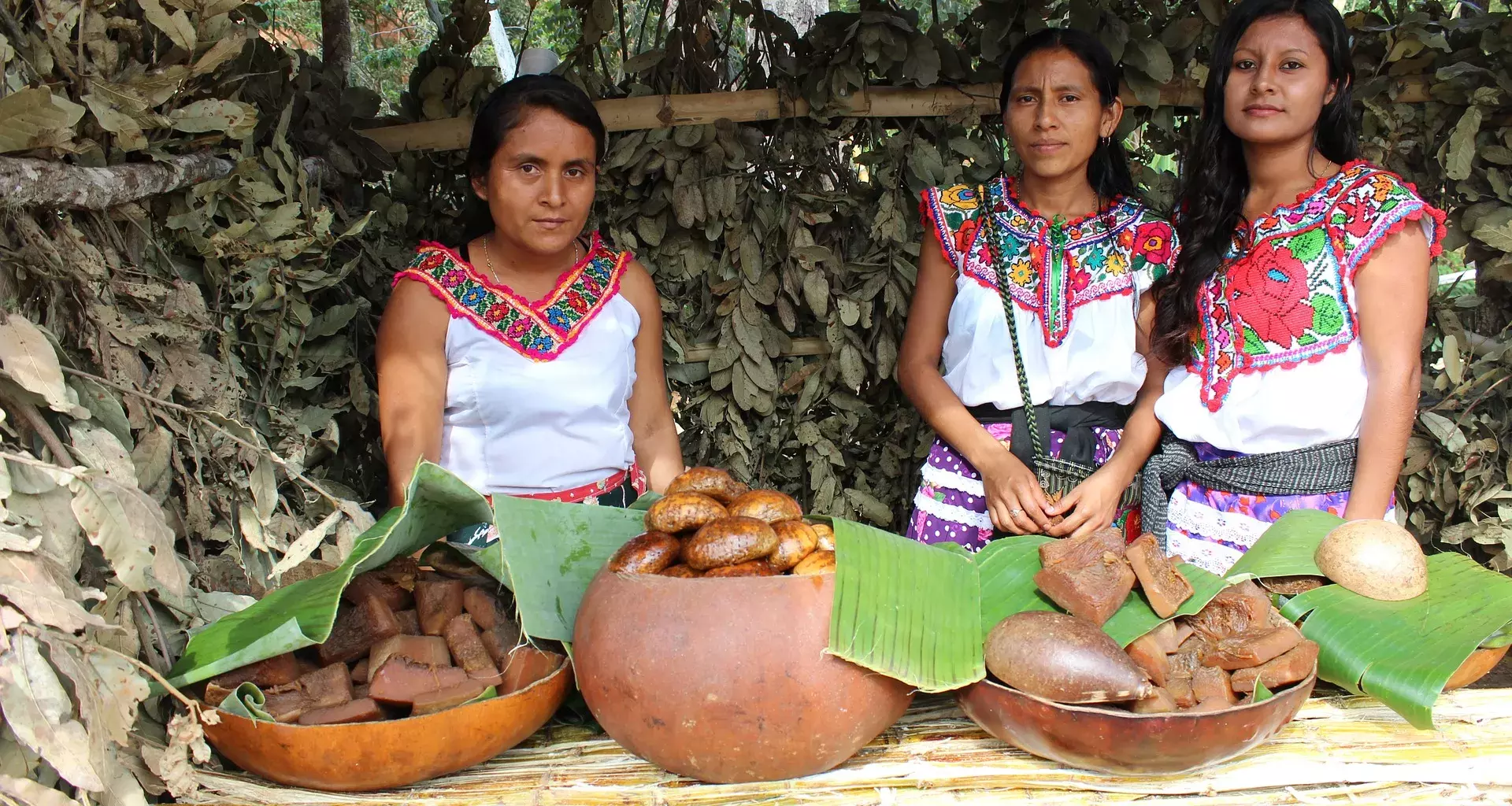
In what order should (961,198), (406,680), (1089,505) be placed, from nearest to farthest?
(406,680), (1089,505), (961,198)

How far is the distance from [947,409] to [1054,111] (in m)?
0.64

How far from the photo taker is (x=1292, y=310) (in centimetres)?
201

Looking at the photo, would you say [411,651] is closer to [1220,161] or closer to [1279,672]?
[1279,672]

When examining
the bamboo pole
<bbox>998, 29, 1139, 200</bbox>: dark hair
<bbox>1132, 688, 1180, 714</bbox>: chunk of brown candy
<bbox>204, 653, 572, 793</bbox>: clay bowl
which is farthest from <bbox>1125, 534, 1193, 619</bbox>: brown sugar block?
the bamboo pole

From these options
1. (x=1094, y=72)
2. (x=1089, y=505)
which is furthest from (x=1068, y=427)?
(x=1094, y=72)

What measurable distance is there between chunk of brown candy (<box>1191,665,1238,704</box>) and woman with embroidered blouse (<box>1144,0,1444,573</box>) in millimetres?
948

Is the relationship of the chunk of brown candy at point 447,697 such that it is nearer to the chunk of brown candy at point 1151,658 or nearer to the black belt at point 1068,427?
the chunk of brown candy at point 1151,658

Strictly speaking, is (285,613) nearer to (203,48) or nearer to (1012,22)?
(203,48)

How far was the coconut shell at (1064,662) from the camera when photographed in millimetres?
1113

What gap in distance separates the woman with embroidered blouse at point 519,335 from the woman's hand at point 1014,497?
794 mm

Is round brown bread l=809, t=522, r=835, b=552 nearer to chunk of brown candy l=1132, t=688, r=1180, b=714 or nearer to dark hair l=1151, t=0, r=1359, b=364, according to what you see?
chunk of brown candy l=1132, t=688, r=1180, b=714

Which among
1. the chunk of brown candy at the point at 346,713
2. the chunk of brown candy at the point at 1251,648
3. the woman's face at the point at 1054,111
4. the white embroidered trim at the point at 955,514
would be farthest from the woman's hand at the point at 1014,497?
the chunk of brown candy at the point at 346,713

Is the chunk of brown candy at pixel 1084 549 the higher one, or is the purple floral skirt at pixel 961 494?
the chunk of brown candy at pixel 1084 549

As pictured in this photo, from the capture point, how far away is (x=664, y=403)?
2.52 metres
